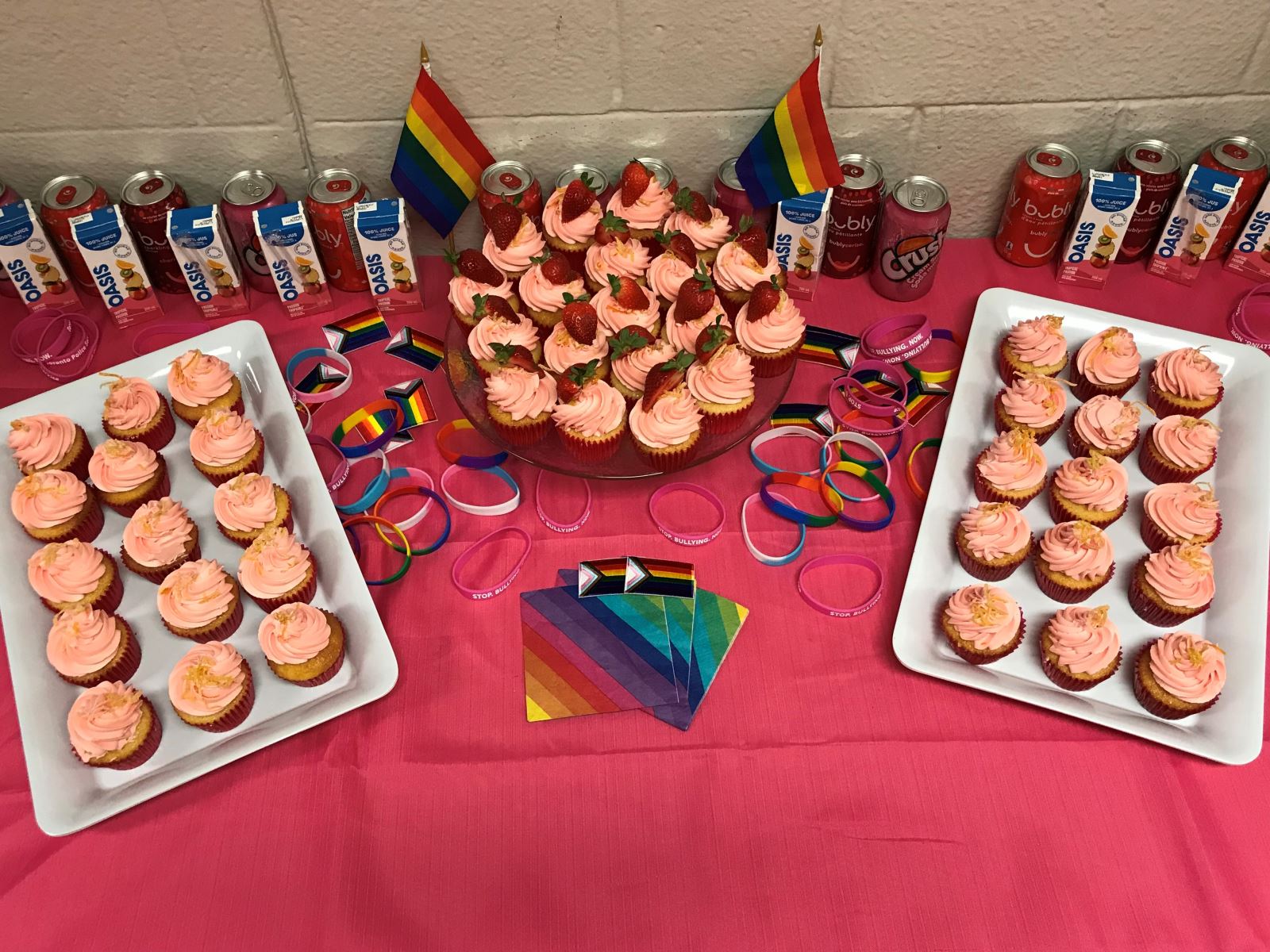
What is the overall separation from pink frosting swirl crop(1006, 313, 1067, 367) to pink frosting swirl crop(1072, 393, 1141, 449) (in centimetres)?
14

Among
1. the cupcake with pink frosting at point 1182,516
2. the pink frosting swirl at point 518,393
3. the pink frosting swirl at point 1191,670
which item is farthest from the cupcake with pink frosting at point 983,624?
the pink frosting swirl at point 518,393

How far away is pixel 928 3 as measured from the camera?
5.94 ft

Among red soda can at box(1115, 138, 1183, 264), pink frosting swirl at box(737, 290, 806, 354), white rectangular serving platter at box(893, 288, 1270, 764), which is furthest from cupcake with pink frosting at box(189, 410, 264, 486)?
red soda can at box(1115, 138, 1183, 264)

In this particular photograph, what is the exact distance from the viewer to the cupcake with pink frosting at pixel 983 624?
1.49 meters

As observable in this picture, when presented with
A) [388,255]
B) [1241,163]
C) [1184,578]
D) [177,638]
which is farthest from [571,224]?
[1241,163]

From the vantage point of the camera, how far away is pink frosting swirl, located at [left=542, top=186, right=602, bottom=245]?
6.37 feet

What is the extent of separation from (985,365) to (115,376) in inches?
71.8

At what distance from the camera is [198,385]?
5.93ft

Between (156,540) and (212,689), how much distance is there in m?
0.33

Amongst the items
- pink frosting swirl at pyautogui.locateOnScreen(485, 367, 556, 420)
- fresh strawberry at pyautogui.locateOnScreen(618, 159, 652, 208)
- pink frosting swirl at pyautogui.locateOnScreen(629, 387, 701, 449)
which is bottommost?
pink frosting swirl at pyautogui.locateOnScreen(629, 387, 701, 449)

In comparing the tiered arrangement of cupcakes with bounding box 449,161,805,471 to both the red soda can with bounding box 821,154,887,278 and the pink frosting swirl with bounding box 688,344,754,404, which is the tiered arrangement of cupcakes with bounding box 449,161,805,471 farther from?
the red soda can with bounding box 821,154,887,278

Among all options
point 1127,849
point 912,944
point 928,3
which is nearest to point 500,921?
point 912,944

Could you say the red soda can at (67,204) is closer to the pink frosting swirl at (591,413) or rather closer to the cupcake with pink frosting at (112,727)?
the cupcake with pink frosting at (112,727)

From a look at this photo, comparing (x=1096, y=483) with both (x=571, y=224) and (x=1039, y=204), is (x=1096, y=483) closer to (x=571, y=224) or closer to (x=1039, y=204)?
(x=1039, y=204)
